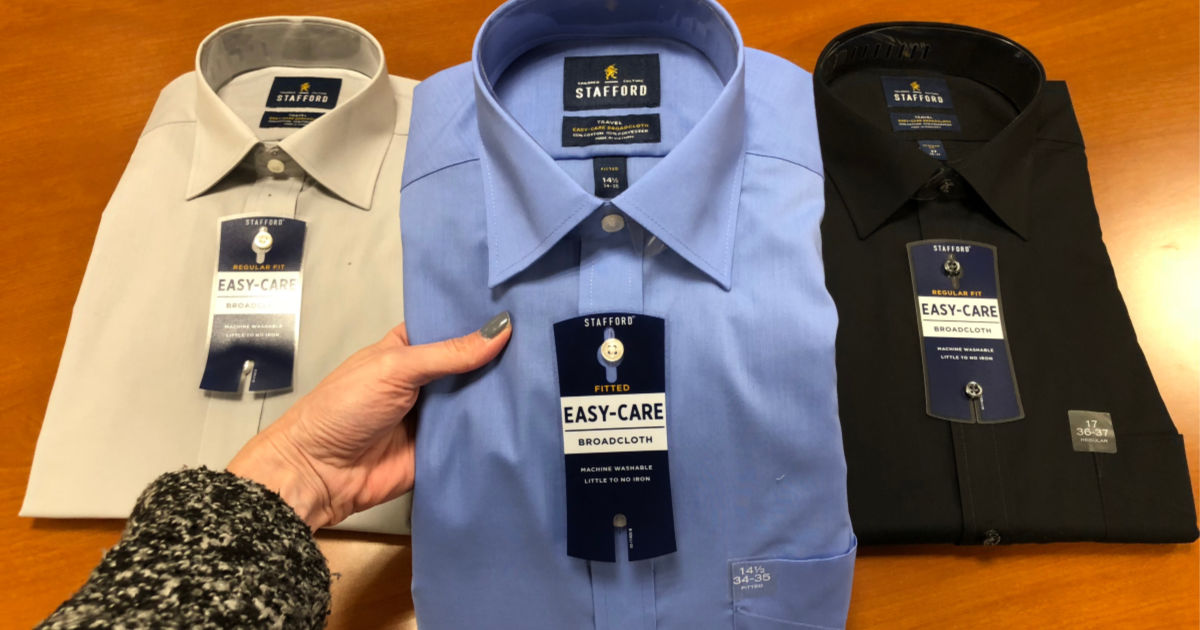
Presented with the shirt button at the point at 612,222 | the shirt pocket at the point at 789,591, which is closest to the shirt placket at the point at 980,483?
the shirt pocket at the point at 789,591

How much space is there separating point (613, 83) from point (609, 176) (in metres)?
0.12

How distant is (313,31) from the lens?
3.31ft

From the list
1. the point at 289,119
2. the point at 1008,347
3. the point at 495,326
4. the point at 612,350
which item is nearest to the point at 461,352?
the point at 495,326

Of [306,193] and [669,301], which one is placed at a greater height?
[306,193]

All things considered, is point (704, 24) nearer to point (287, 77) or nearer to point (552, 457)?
point (552, 457)

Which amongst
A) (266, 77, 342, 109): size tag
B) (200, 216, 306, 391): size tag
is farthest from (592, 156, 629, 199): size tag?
(266, 77, 342, 109): size tag

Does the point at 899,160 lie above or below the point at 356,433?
above

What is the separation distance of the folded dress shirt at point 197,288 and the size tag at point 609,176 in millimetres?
328

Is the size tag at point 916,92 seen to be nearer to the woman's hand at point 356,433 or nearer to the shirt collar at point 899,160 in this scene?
the shirt collar at point 899,160

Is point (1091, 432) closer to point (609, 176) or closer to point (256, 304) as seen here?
point (609, 176)

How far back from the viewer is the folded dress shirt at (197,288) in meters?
0.84

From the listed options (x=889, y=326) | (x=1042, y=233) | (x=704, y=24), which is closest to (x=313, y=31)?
(x=704, y=24)

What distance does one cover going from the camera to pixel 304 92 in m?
1.02

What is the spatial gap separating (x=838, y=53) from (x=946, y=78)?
0.20 m
